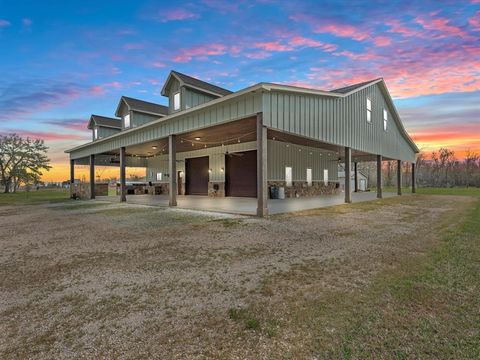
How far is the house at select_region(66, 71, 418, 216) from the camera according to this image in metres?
9.67

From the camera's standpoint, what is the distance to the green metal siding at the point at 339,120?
959 cm

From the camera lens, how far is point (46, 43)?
1292cm

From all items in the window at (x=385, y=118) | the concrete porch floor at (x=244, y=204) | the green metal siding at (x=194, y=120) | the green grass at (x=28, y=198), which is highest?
the window at (x=385, y=118)

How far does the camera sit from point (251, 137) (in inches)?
618

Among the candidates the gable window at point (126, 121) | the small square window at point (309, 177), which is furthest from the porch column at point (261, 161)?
the gable window at point (126, 121)

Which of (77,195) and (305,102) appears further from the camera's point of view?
(77,195)

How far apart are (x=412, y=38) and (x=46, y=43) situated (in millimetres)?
17952

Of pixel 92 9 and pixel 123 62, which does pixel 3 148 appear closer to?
pixel 123 62

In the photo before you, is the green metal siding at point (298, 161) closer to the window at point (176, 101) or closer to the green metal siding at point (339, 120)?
the green metal siding at point (339, 120)

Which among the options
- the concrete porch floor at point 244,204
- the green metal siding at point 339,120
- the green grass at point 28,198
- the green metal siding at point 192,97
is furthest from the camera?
the green grass at point 28,198

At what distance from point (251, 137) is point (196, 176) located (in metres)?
8.09

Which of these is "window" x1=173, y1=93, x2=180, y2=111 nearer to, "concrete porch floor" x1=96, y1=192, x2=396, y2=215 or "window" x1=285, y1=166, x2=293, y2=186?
"concrete porch floor" x1=96, y1=192, x2=396, y2=215

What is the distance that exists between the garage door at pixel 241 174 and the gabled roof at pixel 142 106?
7352 millimetres

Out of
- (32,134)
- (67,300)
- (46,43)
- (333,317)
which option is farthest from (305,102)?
(32,134)
